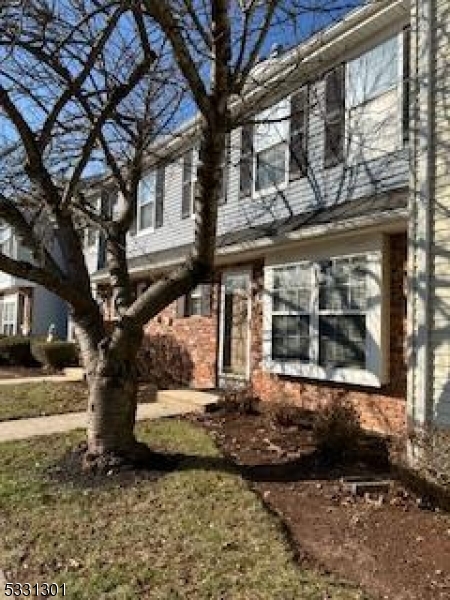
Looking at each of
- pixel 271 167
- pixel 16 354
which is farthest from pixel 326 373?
pixel 16 354

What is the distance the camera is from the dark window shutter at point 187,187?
54.4 feet

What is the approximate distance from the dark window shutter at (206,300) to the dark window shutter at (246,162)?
8.07ft

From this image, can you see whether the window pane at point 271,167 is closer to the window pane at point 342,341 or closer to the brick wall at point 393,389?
the window pane at point 342,341

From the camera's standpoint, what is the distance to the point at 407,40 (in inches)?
389

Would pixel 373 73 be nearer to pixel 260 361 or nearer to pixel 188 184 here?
pixel 260 361

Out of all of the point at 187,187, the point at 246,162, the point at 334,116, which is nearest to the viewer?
the point at 334,116

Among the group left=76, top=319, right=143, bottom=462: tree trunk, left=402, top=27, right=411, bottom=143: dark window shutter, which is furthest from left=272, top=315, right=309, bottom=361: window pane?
left=76, top=319, right=143, bottom=462: tree trunk

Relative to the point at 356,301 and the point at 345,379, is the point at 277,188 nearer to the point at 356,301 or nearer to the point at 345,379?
the point at 356,301

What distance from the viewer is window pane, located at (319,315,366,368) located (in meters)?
10.2

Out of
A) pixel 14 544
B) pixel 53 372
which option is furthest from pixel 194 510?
pixel 53 372

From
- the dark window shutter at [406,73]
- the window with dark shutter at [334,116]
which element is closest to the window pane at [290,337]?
the window with dark shutter at [334,116]

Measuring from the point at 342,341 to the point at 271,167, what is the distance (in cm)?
421

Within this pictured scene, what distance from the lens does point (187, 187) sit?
1683 centimetres

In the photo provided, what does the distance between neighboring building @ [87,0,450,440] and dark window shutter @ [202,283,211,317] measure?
7.6 inches
